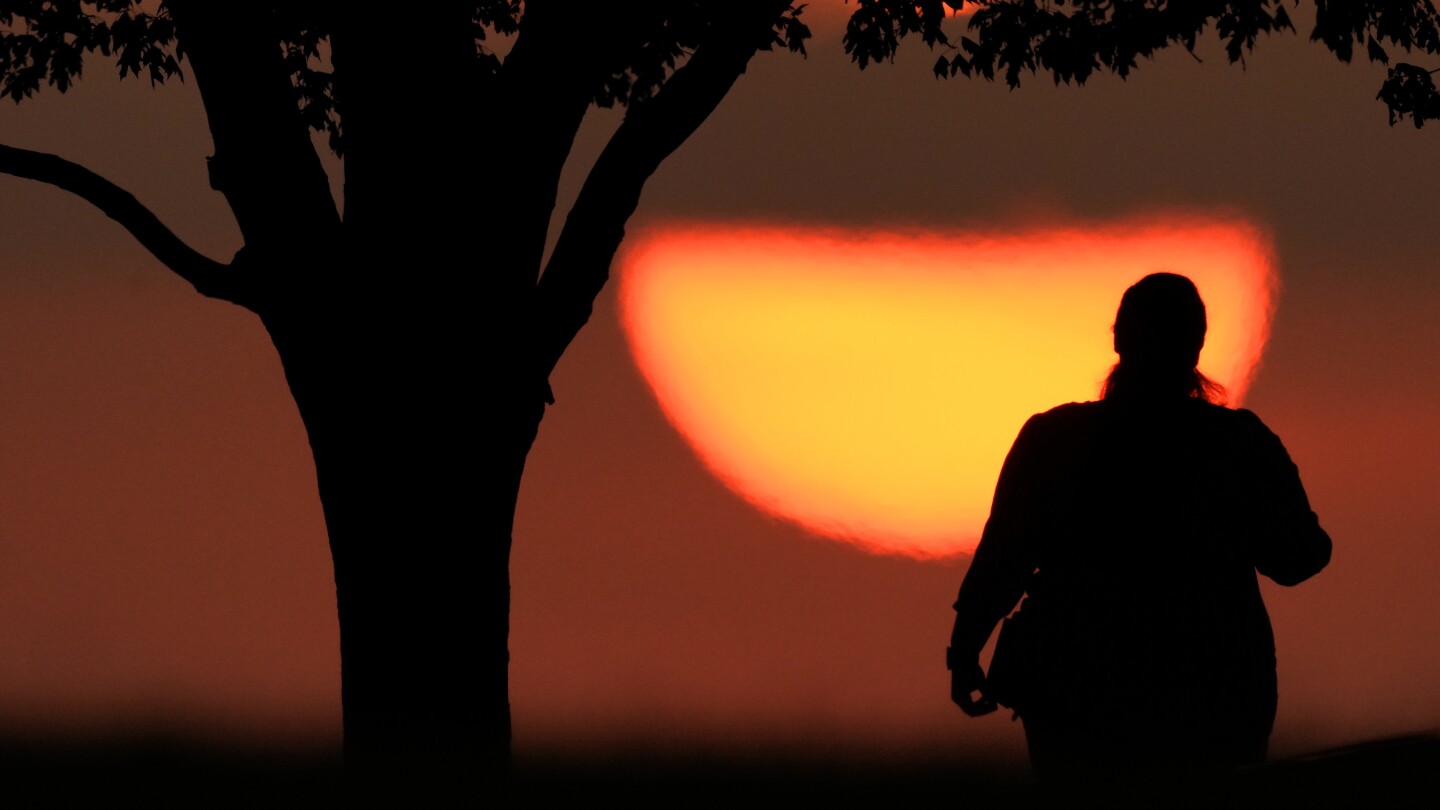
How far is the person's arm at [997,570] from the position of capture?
177 inches

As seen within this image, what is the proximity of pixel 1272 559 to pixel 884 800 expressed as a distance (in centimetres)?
245

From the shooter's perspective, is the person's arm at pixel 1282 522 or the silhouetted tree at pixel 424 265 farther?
the silhouetted tree at pixel 424 265

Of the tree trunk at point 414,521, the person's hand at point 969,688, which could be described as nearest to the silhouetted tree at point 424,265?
the tree trunk at point 414,521

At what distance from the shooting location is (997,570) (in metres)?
4.54

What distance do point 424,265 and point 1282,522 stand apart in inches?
146

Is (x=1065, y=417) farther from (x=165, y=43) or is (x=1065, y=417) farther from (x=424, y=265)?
(x=165, y=43)

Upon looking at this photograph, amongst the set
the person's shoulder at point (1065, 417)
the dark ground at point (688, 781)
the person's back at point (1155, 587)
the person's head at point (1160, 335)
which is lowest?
the dark ground at point (688, 781)

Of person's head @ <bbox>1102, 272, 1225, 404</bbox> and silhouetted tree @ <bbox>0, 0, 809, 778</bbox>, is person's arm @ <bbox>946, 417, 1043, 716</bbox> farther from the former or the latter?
silhouetted tree @ <bbox>0, 0, 809, 778</bbox>

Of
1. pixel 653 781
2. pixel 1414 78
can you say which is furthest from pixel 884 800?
pixel 1414 78

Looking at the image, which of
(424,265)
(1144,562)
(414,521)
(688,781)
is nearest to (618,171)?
(424,265)

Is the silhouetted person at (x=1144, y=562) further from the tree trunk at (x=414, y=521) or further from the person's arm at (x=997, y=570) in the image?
the tree trunk at (x=414, y=521)

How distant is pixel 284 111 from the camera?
7273mm

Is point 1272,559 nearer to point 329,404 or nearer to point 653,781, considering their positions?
point 653,781

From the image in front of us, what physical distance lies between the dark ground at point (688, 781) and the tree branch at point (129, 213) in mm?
3981
